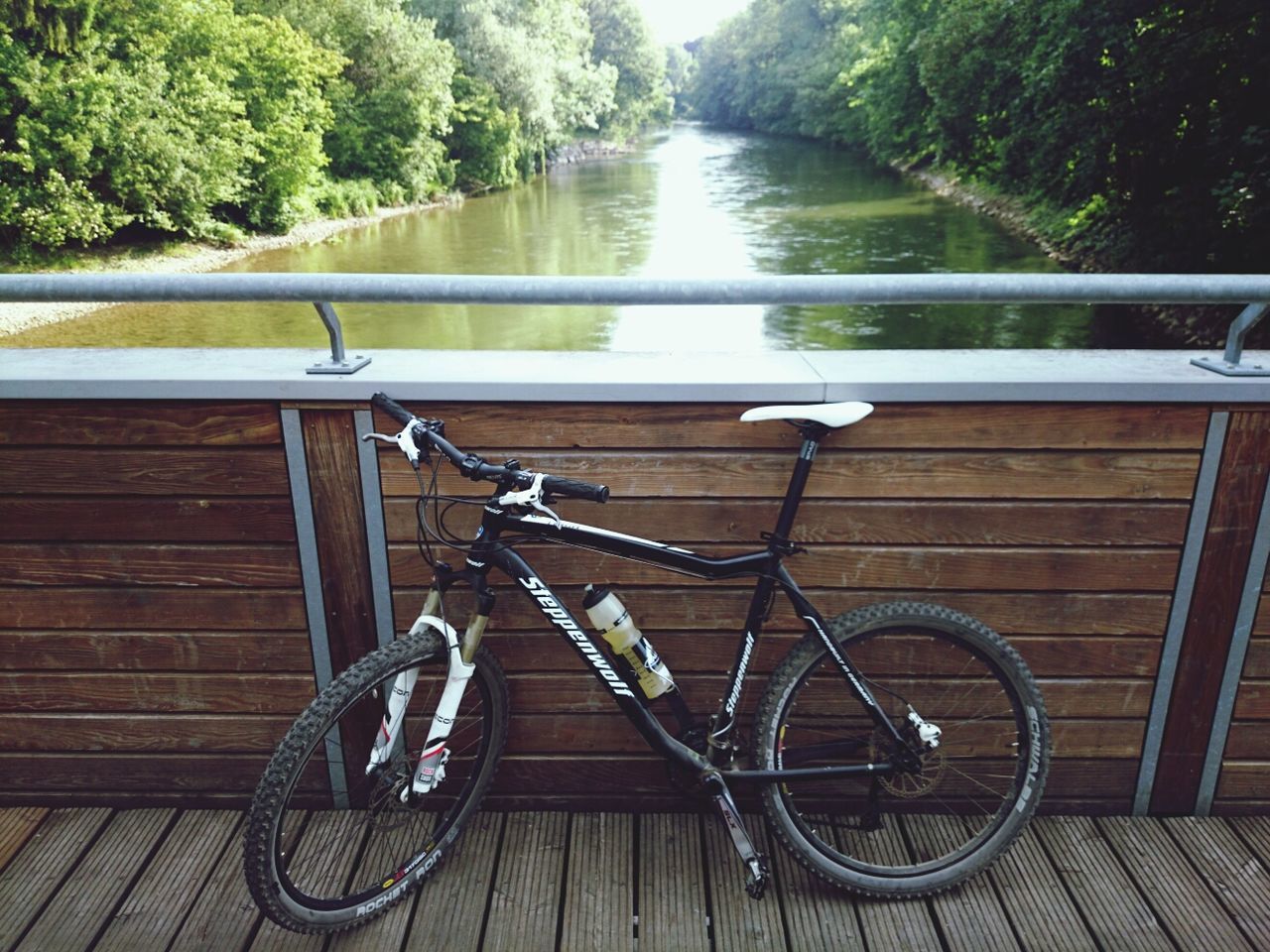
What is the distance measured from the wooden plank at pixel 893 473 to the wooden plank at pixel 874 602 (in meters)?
0.23

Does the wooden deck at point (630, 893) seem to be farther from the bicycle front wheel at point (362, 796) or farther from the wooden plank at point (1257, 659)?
the wooden plank at point (1257, 659)

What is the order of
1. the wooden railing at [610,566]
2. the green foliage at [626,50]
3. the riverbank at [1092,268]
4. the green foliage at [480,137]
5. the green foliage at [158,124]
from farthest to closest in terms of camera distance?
the green foliage at [626,50], the green foliage at [480,137], the green foliage at [158,124], the riverbank at [1092,268], the wooden railing at [610,566]

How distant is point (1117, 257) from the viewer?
14492 millimetres

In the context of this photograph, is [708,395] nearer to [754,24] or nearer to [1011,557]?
[1011,557]

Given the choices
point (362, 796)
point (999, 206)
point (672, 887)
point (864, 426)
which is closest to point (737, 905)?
point (672, 887)

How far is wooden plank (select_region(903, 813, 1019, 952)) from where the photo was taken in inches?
78.4

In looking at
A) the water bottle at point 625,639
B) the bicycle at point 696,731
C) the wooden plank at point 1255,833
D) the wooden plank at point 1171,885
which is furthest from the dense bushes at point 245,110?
the wooden plank at point 1255,833

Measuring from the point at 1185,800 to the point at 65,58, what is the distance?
76.4ft

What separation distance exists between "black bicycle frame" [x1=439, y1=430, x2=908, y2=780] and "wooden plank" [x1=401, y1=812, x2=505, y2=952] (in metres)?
0.50

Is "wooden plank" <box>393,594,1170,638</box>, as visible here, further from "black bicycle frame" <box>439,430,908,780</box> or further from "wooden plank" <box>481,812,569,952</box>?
"wooden plank" <box>481,812,569,952</box>

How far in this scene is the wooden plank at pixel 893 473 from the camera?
6.77 ft

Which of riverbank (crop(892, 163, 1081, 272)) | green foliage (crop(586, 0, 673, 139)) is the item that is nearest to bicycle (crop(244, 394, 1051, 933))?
riverbank (crop(892, 163, 1081, 272))

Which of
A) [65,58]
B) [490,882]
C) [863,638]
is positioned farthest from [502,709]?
[65,58]

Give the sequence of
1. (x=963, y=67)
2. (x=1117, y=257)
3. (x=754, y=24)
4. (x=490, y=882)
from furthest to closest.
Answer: (x=754, y=24) → (x=963, y=67) → (x=1117, y=257) → (x=490, y=882)
